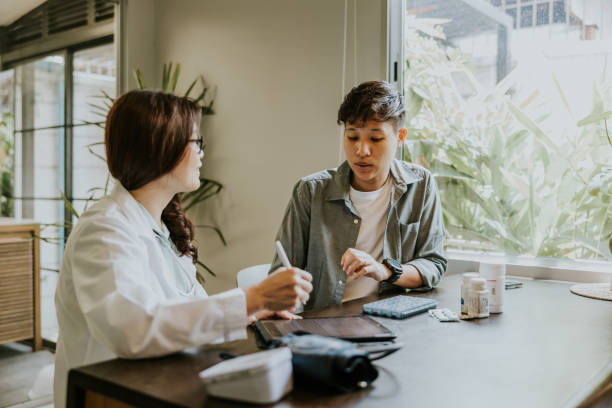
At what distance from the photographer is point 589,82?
2182mm

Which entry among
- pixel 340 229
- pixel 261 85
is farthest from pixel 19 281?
pixel 340 229

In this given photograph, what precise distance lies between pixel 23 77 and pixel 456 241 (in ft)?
7.94

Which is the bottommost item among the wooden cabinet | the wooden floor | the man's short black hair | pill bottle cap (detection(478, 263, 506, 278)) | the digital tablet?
the wooden floor

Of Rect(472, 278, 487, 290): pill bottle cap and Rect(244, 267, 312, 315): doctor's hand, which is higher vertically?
Rect(244, 267, 312, 315): doctor's hand

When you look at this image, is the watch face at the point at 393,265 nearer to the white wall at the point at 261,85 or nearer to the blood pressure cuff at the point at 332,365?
the blood pressure cuff at the point at 332,365

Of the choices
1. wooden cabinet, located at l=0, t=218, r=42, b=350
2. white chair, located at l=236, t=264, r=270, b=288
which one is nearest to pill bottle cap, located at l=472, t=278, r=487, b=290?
white chair, located at l=236, t=264, r=270, b=288

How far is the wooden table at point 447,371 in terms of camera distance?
0.90 m

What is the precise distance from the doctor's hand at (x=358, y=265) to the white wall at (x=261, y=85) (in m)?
1.10

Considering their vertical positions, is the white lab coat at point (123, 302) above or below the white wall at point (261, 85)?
below

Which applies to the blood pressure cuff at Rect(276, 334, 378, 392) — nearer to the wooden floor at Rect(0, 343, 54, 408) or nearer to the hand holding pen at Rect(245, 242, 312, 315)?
the hand holding pen at Rect(245, 242, 312, 315)

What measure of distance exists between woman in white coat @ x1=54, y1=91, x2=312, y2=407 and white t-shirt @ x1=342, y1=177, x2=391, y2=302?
61cm

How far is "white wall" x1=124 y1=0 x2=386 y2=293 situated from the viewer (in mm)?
2699

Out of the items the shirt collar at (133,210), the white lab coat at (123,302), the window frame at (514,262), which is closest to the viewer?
the white lab coat at (123,302)

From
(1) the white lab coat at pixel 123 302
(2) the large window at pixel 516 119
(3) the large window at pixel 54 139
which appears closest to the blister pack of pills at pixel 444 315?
(1) the white lab coat at pixel 123 302
